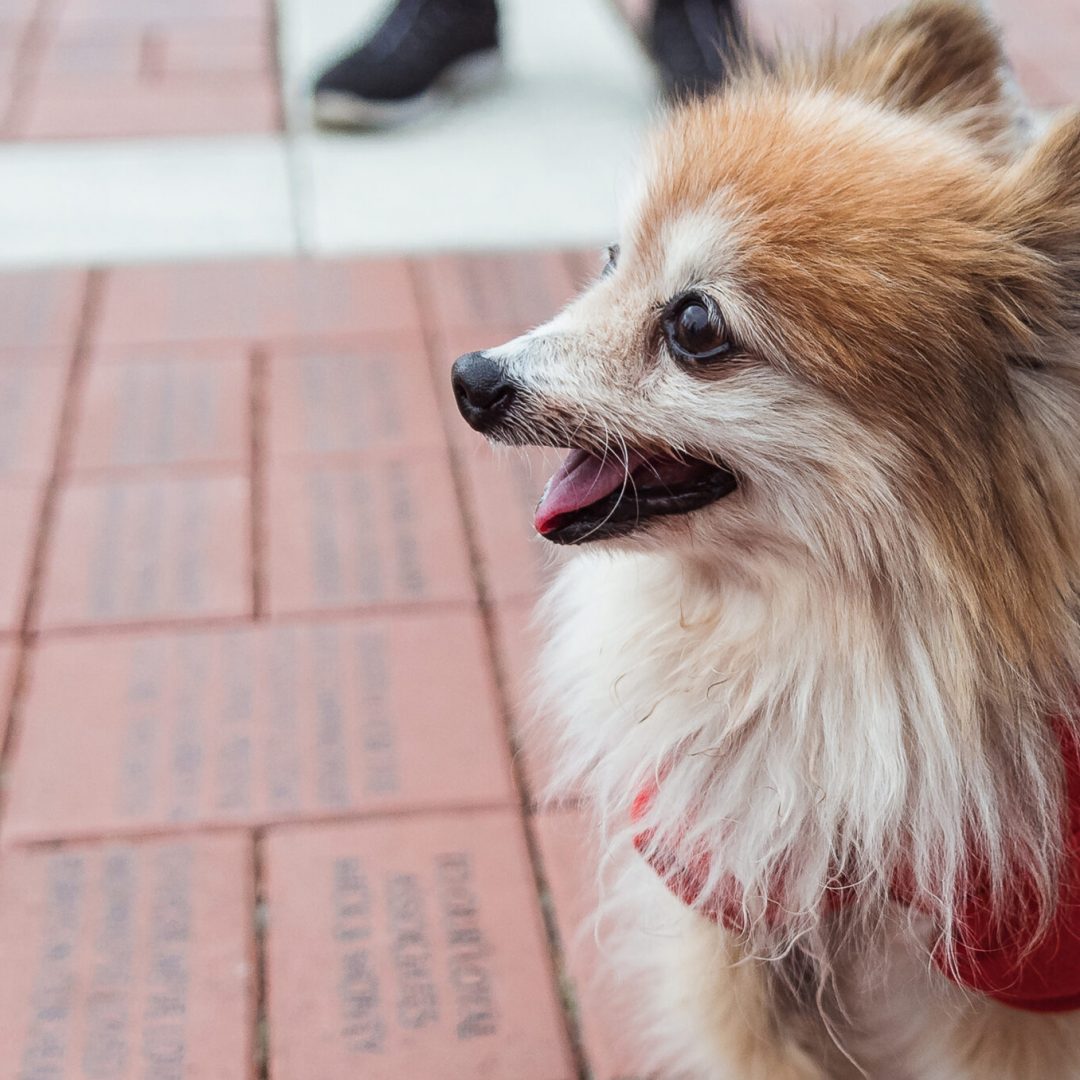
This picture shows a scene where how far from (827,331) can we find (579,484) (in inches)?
14.3

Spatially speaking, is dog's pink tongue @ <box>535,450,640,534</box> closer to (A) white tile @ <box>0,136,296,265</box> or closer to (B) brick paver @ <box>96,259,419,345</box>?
(B) brick paver @ <box>96,259,419,345</box>

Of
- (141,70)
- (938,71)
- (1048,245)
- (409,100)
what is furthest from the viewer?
(141,70)

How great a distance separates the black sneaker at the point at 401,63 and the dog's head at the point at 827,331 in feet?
8.55

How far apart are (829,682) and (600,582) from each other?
361 mm

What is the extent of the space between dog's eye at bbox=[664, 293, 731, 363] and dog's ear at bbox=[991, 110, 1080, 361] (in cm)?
27

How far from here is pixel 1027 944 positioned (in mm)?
1377

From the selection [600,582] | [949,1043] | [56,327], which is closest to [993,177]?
[600,582]

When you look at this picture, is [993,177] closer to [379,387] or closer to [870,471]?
[870,471]

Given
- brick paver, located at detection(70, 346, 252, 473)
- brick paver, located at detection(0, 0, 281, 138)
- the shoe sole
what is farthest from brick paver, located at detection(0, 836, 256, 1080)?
brick paver, located at detection(0, 0, 281, 138)

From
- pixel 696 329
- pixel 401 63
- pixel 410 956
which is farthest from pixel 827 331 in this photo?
pixel 401 63

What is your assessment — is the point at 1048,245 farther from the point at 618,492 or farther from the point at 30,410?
the point at 30,410

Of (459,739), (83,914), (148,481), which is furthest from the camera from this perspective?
(148,481)

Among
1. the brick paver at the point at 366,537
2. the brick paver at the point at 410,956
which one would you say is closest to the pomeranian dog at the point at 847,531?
the brick paver at the point at 410,956

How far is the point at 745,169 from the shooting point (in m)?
1.37
